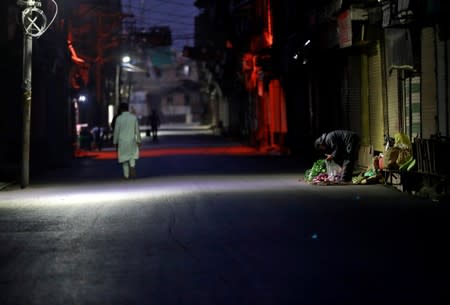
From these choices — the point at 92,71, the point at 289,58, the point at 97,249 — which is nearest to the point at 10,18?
the point at 289,58

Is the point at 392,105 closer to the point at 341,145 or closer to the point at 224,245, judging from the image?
the point at 341,145

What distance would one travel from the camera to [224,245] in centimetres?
1198

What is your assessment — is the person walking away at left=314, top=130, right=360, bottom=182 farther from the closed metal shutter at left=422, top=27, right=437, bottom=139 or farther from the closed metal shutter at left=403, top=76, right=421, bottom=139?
the closed metal shutter at left=422, top=27, right=437, bottom=139

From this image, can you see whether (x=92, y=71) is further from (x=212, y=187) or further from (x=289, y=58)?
(x=212, y=187)

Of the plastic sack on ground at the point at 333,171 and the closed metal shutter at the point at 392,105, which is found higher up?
the closed metal shutter at the point at 392,105

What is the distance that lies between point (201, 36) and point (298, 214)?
74.1m

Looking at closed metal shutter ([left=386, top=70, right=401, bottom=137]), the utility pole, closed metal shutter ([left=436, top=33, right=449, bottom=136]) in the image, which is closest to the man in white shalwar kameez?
the utility pole

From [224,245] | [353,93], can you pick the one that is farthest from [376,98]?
[224,245]

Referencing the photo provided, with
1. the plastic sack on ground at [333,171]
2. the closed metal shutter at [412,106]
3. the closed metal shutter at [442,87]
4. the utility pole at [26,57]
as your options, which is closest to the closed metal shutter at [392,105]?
the closed metal shutter at [412,106]

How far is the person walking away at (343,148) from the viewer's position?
22.3 meters

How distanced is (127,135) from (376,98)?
7.15m

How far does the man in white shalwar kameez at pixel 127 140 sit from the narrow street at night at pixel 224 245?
3.39 meters

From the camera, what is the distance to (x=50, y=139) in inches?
1702

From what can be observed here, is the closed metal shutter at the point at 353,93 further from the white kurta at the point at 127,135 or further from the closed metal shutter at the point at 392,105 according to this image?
the white kurta at the point at 127,135
